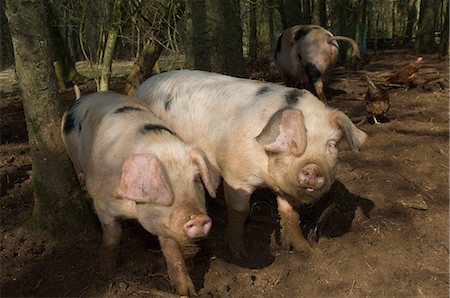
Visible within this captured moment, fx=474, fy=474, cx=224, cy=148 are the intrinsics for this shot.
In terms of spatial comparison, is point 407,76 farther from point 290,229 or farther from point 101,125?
point 101,125

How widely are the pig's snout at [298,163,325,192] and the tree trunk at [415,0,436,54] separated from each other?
11345mm

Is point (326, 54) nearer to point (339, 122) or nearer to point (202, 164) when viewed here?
point (339, 122)

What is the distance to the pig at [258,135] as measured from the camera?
302cm

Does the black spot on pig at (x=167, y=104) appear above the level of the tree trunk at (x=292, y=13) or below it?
below

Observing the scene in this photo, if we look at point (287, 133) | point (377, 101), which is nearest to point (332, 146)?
point (287, 133)

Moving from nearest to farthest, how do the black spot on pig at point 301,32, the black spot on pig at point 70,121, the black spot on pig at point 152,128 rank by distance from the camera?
the black spot on pig at point 152,128 < the black spot on pig at point 70,121 < the black spot on pig at point 301,32

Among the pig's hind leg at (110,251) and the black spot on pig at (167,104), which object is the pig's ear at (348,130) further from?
the pig's hind leg at (110,251)

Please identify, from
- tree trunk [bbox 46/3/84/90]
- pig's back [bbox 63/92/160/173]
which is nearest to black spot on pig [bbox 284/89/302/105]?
pig's back [bbox 63/92/160/173]

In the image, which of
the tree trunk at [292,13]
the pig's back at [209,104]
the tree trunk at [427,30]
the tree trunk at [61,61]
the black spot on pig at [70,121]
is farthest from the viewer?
the tree trunk at [427,30]

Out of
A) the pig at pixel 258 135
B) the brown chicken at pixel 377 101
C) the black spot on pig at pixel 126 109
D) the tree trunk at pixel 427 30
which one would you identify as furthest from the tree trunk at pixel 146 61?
the tree trunk at pixel 427 30

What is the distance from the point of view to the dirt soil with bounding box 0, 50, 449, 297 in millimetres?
3293

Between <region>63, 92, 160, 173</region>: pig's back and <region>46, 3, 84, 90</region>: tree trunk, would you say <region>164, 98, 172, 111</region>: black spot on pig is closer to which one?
<region>63, 92, 160, 173</region>: pig's back

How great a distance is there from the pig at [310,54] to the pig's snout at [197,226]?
16.1 feet

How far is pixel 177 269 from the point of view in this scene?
10.4 feet
